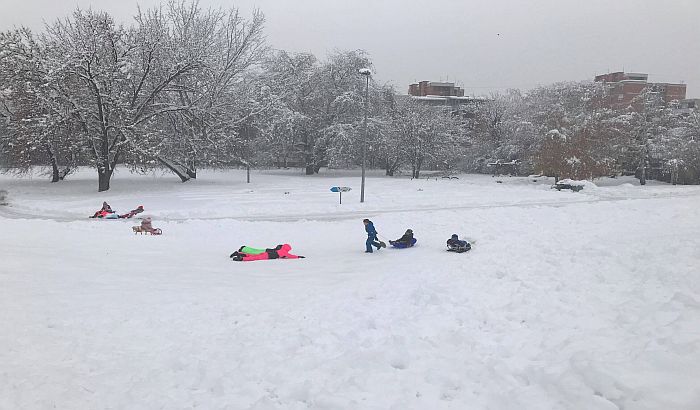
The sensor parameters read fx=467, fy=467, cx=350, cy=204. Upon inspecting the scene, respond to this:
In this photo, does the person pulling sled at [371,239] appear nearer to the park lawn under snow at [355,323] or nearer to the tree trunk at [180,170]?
the park lawn under snow at [355,323]

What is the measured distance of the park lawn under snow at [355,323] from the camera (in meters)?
5.00

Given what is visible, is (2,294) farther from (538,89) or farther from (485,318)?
(538,89)

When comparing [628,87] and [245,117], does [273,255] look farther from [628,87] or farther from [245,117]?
[628,87]

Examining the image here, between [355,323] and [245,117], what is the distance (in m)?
33.7

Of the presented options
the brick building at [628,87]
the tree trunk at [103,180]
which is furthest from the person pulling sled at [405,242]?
the brick building at [628,87]

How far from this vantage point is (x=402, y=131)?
4662cm

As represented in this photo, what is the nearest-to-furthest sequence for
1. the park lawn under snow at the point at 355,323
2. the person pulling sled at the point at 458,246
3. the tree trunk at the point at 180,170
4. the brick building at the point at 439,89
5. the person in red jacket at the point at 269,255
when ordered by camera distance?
1. the park lawn under snow at the point at 355,323
2. the person in red jacket at the point at 269,255
3. the person pulling sled at the point at 458,246
4. the tree trunk at the point at 180,170
5. the brick building at the point at 439,89

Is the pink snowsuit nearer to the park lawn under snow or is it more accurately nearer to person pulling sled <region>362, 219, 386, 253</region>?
the park lawn under snow

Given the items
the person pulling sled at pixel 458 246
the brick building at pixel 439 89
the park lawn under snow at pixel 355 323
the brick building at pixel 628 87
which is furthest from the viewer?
the brick building at pixel 439 89

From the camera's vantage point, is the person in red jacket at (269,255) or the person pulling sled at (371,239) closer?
the person in red jacket at (269,255)

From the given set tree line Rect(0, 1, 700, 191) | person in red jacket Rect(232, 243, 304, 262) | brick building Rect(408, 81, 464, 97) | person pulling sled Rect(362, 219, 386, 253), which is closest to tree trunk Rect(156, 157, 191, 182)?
tree line Rect(0, 1, 700, 191)

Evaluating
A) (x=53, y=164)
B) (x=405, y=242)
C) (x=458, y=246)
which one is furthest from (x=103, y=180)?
(x=458, y=246)

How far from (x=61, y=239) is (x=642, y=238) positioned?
16.3 m

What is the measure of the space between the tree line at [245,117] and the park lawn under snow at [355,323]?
17798 millimetres
